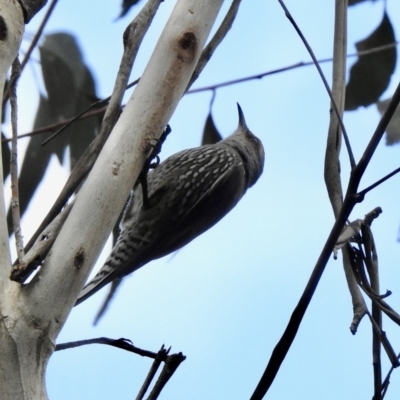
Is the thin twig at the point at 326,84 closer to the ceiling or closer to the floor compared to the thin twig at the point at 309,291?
closer to the ceiling

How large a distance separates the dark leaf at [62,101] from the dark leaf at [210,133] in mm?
352

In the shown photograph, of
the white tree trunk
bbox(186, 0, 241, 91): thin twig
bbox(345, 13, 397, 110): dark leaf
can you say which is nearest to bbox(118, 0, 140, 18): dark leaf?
bbox(186, 0, 241, 91): thin twig

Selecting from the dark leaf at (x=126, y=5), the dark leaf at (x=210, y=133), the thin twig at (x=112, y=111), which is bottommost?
the thin twig at (x=112, y=111)

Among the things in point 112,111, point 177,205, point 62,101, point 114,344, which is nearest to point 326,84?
point 112,111

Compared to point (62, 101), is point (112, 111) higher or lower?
lower

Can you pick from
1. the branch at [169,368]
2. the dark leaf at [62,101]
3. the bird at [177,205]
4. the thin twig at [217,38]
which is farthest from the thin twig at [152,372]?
the dark leaf at [62,101]

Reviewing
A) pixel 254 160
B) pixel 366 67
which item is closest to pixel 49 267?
pixel 366 67

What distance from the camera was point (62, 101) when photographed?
237cm

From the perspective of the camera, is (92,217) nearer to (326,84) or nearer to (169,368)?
(169,368)

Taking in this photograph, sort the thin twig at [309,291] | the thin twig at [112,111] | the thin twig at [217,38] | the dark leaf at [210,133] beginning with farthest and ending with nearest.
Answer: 1. the dark leaf at [210,133]
2. the thin twig at [217,38]
3. the thin twig at [112,111]
4. the thin twig at [309,291]

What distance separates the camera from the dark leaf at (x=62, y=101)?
2.25m

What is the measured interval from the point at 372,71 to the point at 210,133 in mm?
552

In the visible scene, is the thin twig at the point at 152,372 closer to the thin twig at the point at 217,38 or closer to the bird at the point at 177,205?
the thin twig at the point at 217,38

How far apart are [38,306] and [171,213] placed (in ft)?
4.64
